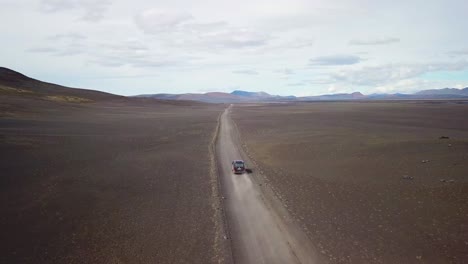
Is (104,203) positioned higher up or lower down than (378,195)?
lower down

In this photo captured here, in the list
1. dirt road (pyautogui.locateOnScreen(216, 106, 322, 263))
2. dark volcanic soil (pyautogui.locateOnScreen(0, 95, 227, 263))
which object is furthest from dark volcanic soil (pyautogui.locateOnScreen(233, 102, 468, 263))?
dark volcanic soil (pyautogui.locateOnScreen(0, 95, 227, 263))

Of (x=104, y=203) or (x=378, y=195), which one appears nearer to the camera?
(x=104, y=203)

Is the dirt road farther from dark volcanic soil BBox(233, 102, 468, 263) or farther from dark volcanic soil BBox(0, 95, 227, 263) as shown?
dark volcanic soil BBox(0, 95, 227, 263)

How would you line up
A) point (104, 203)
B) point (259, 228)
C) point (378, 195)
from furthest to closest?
point (378, 195) < point (104, 203) < point (259, 228)

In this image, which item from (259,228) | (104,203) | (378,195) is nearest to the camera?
(259,228)

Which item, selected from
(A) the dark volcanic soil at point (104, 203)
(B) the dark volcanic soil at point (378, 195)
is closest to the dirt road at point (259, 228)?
(B) the dark volcanic soil at point (378, 195)

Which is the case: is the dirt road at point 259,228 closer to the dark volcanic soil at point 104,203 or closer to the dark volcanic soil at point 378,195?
the dark volcanic soil at point 378,195

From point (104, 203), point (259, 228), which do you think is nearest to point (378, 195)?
point (259, 228)

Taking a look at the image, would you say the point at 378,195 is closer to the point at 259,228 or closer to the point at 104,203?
the point at 259,228
